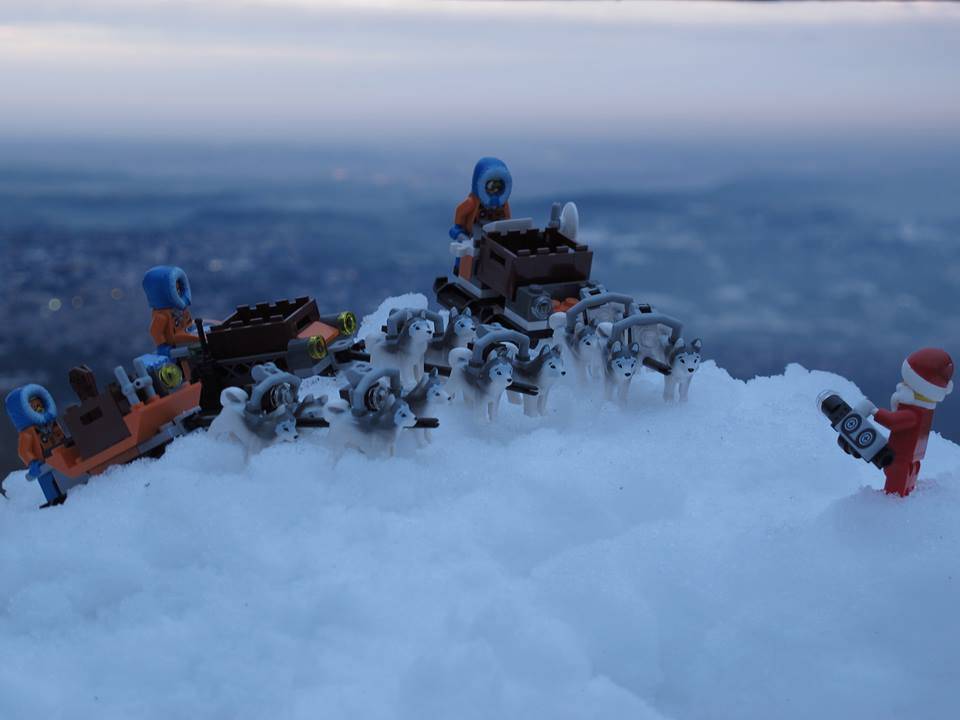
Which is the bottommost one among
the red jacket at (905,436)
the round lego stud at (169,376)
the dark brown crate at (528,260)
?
the round lego stud at (169,376)

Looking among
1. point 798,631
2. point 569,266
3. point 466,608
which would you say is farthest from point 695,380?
point 466,608

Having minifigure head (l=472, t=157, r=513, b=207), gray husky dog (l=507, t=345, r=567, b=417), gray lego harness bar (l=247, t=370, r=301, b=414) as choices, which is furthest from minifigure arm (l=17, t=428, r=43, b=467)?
minifigure head (l=472, t=157, r=513, b=207)

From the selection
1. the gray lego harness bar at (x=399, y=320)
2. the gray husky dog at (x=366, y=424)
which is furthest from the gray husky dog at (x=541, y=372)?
the gray husky dog at (x=366, y=424)

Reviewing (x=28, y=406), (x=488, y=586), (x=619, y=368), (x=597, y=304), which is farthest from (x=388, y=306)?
(x=488, y=586)

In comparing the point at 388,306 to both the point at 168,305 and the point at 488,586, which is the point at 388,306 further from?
the point at 488,586

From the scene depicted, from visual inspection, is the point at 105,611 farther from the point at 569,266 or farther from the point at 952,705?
the point at 569,266

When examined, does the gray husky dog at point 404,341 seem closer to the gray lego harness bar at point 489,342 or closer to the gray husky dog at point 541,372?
the gray lego harness bar at point 489,342
